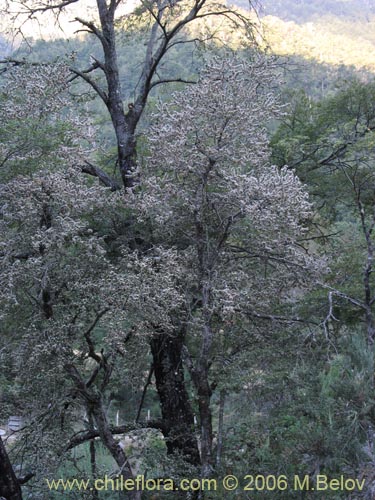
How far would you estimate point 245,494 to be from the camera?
15.7 ft

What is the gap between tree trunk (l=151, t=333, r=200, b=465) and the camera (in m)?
7.51

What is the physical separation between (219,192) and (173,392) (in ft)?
10.3

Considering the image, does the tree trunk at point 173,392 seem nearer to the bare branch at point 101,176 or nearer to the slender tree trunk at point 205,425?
the slender tree trunk at point 205,425

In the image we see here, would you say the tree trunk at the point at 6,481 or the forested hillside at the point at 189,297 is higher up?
the forested hillside at the point at 189,297

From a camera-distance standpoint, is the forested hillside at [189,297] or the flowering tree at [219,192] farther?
the flowering tree at [219,192]

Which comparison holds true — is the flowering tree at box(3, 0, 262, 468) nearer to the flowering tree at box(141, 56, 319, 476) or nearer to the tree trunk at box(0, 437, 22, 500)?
the flowering tree at box(141, 56, 319, 476)

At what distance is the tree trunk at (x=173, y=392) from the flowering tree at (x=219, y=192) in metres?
1.29

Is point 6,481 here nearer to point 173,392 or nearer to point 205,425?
point 205,425

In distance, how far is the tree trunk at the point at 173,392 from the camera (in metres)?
7.51

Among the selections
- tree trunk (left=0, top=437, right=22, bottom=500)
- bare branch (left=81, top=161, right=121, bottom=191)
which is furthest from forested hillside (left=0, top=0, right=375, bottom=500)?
bare branch (left=81, top=161, right=121, bottom=191)

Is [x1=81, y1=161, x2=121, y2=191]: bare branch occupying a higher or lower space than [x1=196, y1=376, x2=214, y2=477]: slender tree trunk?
higher

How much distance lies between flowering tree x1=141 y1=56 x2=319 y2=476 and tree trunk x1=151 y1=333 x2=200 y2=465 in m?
1.29

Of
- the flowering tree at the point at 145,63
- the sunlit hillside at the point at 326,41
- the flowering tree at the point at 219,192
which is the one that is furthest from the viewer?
the sunlit hillside at the point at 326,41

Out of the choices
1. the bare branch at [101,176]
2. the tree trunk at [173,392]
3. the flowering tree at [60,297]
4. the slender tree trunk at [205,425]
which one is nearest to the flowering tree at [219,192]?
the slender tree trunk at [205,425]
